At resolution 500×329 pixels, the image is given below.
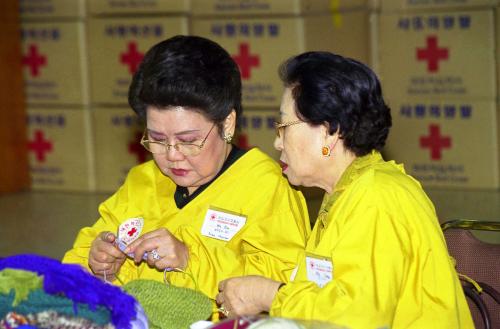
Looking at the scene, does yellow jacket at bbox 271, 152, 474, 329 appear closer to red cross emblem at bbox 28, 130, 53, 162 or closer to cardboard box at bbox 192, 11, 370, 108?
cardboard box at bbox 192, 11, 370, 108

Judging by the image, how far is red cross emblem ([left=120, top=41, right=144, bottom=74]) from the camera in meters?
5.40

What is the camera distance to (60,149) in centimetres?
580

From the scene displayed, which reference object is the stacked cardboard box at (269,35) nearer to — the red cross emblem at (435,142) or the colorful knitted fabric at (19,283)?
the red cross emblem at (435,142)

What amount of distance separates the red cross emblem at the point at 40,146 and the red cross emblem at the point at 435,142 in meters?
2.36

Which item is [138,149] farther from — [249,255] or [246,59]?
[249,255]

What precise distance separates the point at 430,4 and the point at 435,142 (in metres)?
0.77

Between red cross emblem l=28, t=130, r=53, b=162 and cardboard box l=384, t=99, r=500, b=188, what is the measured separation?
85.3 inches

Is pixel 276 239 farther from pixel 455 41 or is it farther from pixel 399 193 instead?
pixel 455 41

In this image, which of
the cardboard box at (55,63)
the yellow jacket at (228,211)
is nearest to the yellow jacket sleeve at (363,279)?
the yellow jacket at (228,211)

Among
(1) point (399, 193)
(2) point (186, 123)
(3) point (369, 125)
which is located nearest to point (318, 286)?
(1) point (399, 193)

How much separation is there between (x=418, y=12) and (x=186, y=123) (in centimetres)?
312

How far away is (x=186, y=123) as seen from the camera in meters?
2.25

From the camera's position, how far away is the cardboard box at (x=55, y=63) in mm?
5555

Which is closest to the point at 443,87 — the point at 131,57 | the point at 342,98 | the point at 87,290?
the point at 131,57
